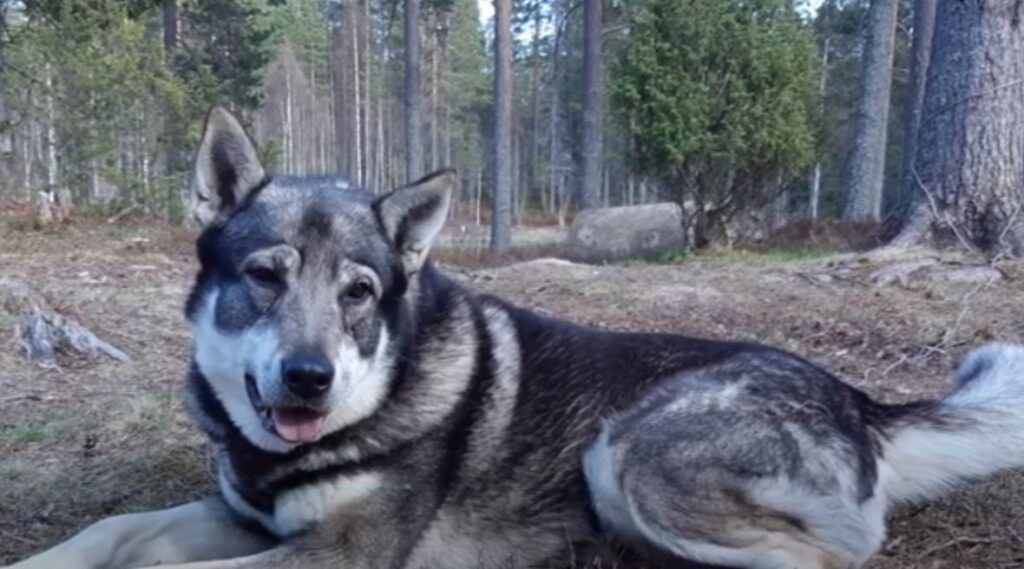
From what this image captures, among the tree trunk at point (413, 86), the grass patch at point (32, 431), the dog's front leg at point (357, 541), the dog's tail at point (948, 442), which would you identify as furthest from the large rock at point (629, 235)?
the dog's front leg at point (357, 541)

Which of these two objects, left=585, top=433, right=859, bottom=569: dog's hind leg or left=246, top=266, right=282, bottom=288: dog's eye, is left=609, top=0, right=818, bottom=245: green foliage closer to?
left=585, top=433, right=859, bottom=569: dog's hind leg

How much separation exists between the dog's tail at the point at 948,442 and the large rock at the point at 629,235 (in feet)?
42.2

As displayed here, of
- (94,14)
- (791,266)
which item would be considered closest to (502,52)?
(94,14)

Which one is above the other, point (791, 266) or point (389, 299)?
point (389, 299)

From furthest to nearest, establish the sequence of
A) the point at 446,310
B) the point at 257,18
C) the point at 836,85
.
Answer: the point at 836,85 → the point at 257,18 → the point at 446,310

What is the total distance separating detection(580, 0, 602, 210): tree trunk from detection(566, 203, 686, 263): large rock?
20.1 feet

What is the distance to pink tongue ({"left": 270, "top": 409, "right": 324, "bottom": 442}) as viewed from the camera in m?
3.07

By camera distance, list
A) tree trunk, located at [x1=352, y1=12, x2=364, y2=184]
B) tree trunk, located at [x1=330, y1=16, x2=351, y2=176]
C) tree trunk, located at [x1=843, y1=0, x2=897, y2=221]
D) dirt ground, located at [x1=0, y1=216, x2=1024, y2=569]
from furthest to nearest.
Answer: tree trunk, located at [x1=330, y1=16, x2=351, y2=176]
tree trunk, located at [x1=352, y1=12, x2=364, y2=184]
tree trunk, located at [x1=843, y1=0, x2=897, y2=221]
dirt ground, located at [x1=0, y1=216, x2=1024, y2=569]

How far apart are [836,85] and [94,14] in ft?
110

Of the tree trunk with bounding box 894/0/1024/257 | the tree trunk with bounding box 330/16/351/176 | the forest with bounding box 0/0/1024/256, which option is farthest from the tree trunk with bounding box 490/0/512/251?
the tree trunk with bounding box 330/16/351/176

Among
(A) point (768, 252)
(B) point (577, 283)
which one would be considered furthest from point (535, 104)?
(B) point (577, 283)

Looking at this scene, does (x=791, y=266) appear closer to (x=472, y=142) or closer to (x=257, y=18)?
(x=257, y=18)

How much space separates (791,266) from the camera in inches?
384

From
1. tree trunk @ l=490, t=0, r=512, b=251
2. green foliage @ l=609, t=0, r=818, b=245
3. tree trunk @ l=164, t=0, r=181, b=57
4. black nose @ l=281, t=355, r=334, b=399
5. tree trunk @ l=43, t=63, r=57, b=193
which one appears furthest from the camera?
tree trunk @ l=164, t=0, r=181, b=57
